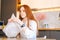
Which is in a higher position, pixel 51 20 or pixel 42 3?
pixel 42 3

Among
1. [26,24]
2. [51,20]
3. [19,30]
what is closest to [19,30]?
[19,30]

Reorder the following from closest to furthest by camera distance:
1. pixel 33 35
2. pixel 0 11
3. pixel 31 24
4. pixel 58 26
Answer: pixel 33 35
pixel 31 24
pixel 58 26
pixel 0 11

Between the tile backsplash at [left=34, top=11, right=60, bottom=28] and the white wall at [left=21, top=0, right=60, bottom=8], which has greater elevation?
the white wall at [left=21, top=0, right=60, bottom=8]

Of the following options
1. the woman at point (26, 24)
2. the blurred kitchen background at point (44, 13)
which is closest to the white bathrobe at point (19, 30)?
the woman at point (26, 24)

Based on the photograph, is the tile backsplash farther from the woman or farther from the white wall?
the woman

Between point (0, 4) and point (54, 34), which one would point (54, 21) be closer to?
point (54, 34)

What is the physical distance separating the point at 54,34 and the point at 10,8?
2.32ft

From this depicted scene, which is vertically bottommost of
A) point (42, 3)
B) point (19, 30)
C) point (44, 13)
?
point (19, 30)

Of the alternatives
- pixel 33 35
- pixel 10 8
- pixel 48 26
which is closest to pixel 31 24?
pixel 33 35

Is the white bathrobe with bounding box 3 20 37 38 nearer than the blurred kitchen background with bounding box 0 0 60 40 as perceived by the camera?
Yes

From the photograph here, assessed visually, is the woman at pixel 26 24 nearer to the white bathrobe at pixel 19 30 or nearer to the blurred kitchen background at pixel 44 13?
the white bathrobe at pixel 19 30

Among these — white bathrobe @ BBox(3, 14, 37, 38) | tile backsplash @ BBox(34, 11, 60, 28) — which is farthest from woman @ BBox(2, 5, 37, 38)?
tile backsplash @ BBox(34, 11, 60, 28)

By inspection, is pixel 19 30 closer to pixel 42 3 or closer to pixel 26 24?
pixel 26 24

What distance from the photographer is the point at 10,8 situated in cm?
198
